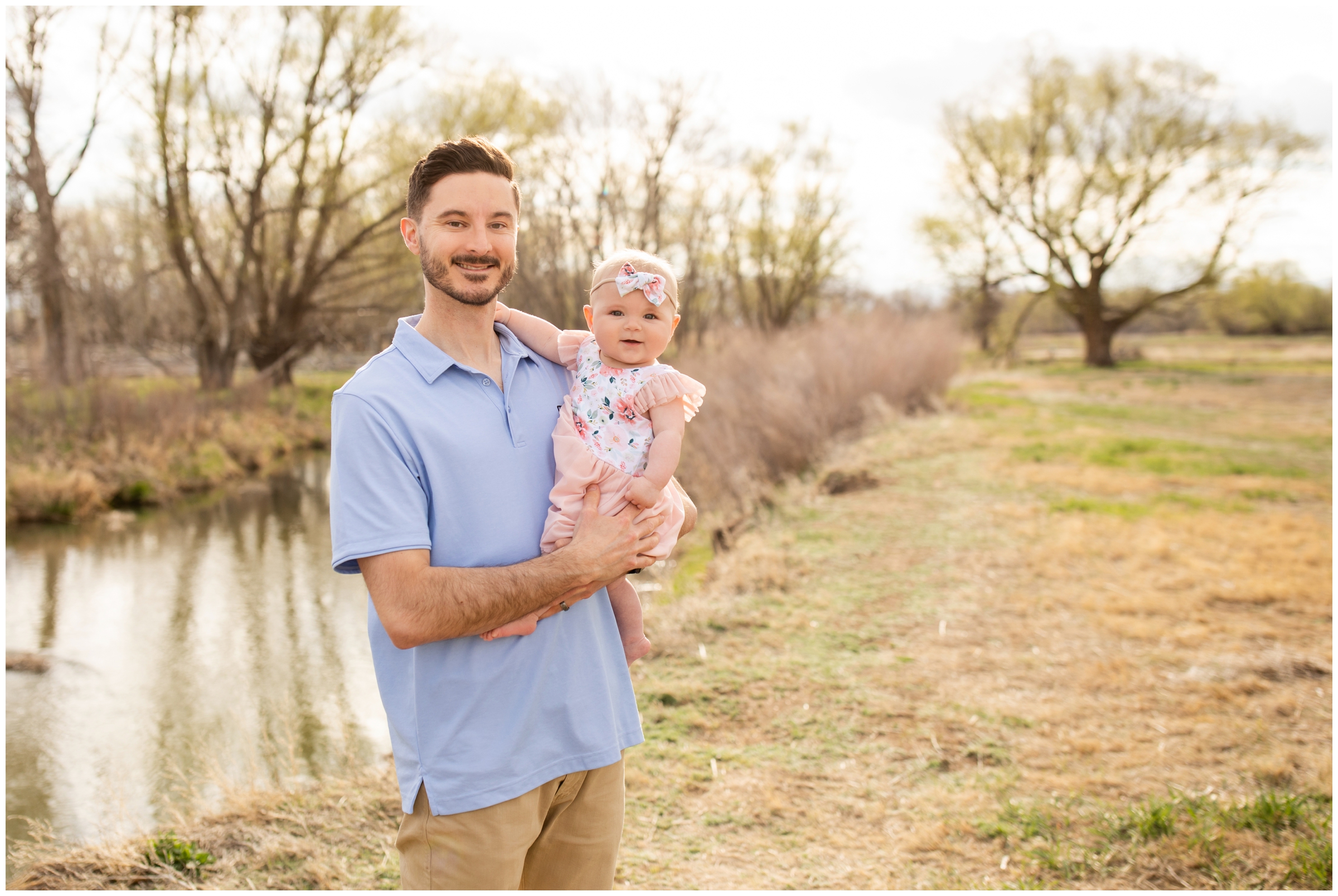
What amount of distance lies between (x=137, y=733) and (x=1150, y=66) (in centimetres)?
3658

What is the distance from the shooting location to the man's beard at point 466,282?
1.96 m

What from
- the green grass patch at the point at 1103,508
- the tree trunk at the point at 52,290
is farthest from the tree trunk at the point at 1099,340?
the tree trunk at the point at 52,290

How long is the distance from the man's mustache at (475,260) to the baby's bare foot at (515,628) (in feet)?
2.62

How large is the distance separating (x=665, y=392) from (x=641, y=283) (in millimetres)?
300

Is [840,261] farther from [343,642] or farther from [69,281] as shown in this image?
[343,642]

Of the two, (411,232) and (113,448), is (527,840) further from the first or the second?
(113,448)

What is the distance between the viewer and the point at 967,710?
5.16m

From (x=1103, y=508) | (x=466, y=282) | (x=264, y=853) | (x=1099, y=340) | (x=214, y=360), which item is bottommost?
(x=264, y=853)

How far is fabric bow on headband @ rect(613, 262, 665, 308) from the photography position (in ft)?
7.54

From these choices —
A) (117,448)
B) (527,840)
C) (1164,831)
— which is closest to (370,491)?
(527,840)

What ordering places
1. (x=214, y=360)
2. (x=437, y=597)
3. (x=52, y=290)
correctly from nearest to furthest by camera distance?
(x=437, y=597), (x=52, y=290), (x=214, y=360)

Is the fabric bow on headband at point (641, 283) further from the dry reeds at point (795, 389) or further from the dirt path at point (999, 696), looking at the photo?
the dry reeds at point (795, 389)

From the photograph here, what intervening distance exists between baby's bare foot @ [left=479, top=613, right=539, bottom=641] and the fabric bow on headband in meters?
0.90

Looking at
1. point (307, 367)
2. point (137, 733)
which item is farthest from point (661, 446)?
point (307, 367)
